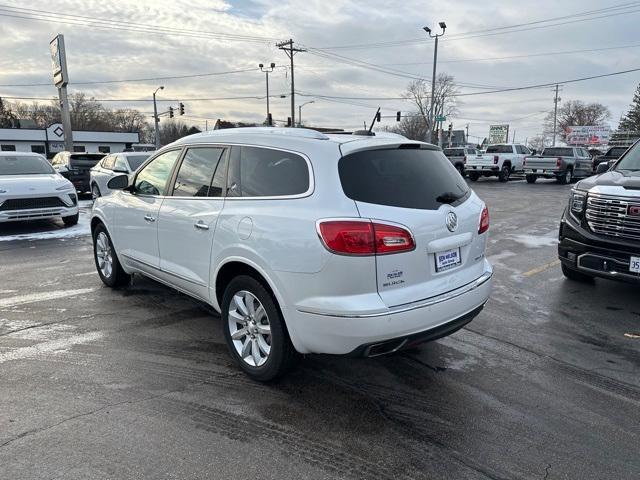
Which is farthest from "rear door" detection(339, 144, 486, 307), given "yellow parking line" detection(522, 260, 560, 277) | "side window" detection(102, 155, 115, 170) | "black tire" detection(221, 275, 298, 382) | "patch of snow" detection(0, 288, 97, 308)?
"side window" detection(102, 155, 115, 170)

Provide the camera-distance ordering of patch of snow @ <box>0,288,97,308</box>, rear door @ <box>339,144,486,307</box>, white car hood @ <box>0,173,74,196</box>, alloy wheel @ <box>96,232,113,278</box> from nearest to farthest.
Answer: rear door @ <box>339,144,486,307</box>
patch of snow @ <box>0,288,97,308</box>
alloy wheel @ <box>96,232,113,278</box>
white car hood @ <box>0,173,74,196</box>

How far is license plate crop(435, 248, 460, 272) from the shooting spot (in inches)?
128

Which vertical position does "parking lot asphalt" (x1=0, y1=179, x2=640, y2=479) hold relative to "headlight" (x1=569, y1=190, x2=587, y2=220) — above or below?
below

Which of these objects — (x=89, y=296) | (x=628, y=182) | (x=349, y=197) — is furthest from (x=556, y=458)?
(x=89, y=296)

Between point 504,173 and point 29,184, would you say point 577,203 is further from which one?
point 504,173

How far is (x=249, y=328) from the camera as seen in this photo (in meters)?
3.60

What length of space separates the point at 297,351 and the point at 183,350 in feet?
4.16

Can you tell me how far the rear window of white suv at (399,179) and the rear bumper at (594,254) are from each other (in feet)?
7.84

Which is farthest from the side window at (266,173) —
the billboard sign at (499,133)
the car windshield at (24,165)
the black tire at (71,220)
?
the billboard sign at (499,133)

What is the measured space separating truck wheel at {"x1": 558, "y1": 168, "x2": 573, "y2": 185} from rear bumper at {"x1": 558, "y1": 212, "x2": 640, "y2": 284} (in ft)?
68.2

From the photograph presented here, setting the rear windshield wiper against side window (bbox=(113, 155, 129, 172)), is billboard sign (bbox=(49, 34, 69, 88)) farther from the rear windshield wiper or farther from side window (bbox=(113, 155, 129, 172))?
the rear windshield wiper

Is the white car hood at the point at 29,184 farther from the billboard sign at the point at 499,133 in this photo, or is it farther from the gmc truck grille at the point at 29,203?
the billboard sign at the point at 499,133

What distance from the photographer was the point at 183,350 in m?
4.12

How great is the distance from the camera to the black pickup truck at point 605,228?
4.93 metres
